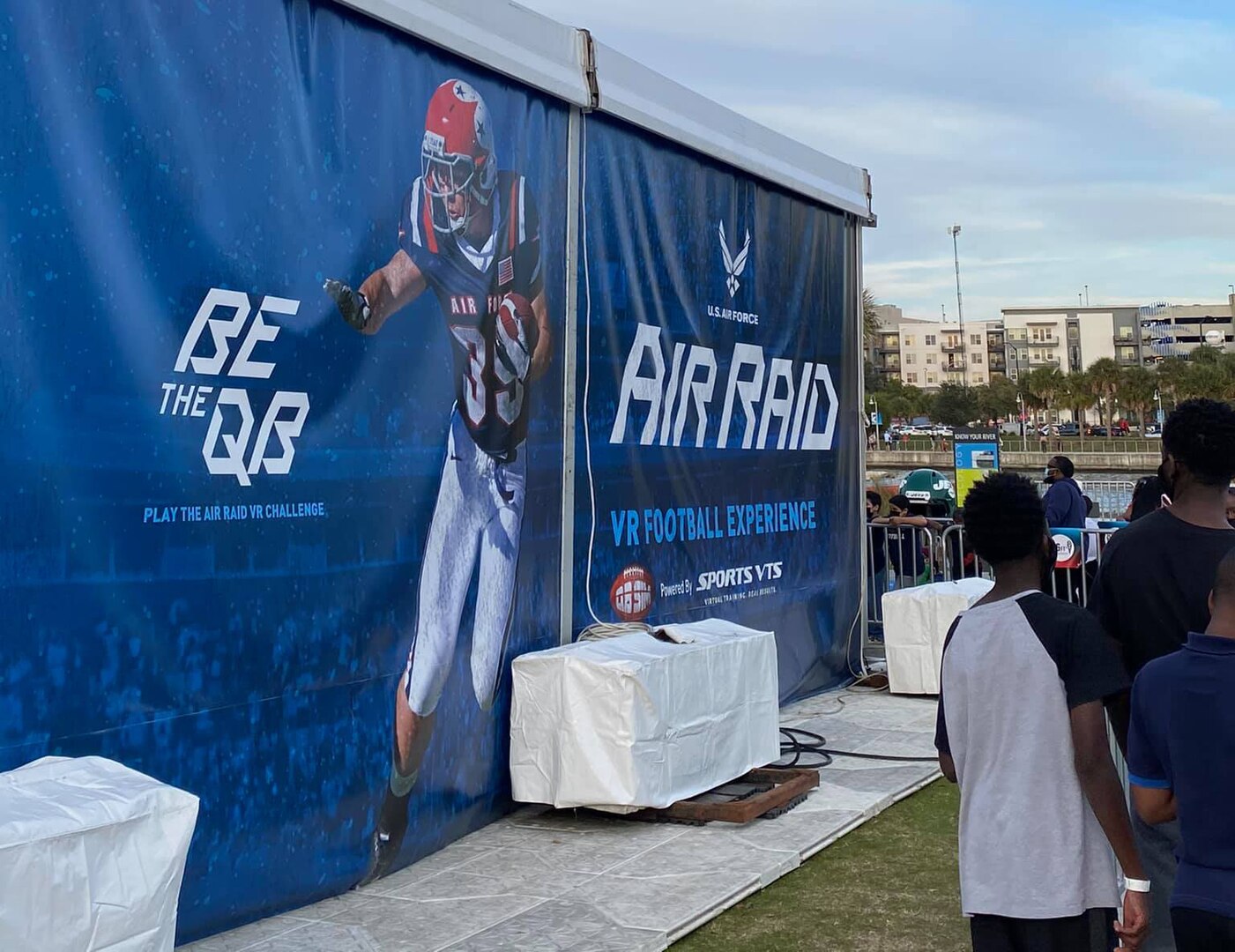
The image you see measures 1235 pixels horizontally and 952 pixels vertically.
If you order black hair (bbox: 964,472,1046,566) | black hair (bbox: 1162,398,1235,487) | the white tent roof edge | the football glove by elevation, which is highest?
the white tent roof edge

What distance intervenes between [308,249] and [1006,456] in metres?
63.8

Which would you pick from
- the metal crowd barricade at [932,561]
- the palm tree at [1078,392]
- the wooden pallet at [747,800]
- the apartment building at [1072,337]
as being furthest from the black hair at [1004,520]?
the apartment building at [1072,337]

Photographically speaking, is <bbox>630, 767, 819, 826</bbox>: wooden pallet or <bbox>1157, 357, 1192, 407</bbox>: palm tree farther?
<bbox>1157, 357, 1192, 407</bbox>: palm tree

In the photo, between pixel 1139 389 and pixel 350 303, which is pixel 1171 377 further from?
pixel 350 303

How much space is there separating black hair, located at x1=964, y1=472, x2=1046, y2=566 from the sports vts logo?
Result: 2.83 metres

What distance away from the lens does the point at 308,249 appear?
5352 millimetres

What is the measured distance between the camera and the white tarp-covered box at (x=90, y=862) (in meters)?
3.09

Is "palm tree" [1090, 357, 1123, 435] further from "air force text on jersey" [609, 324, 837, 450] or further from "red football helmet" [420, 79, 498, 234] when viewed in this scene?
"red football helmet" [420, 79, 498, 234]

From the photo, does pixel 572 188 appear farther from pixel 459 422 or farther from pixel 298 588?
pixel 298 588

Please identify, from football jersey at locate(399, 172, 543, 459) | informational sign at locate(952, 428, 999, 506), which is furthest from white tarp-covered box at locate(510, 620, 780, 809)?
informational sign at locate(952, 428, 999, 506)

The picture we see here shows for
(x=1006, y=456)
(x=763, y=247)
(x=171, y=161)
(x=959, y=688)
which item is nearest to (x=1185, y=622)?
(x=959, y=688)

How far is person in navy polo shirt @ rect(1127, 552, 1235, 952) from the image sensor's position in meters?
2.53

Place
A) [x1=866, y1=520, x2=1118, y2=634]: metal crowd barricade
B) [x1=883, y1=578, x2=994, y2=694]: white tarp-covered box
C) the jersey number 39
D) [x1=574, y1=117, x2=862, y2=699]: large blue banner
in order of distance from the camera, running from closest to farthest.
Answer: the jersey number 39 < [x1=574, y1=117, x2=862, y2=699]: large blue banner < [x1=883, y1=578, x2=994, y2=694]: white tarp-covered box < [x1=866, y1=520, x2=1118, y2=634]: metal crowd barricade

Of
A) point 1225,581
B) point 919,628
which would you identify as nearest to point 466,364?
point 1225,581
